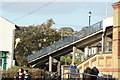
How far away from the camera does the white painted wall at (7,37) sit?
35.8 metres

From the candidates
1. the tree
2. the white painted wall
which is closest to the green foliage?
the tree

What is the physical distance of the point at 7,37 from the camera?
36000 millimetres

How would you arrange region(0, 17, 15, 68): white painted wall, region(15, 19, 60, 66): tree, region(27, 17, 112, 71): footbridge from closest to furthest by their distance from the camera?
region(0, 17, 15, 68): white painted wall, region(27, 17, 112, 71): footbridge, region(15, 19, 60, 66): tree

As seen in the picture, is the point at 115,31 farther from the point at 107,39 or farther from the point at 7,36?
the point at 7,36

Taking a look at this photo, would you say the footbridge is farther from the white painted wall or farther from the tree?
the tree

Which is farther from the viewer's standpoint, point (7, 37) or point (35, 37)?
point (35, 37)

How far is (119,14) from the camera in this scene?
26.8 m

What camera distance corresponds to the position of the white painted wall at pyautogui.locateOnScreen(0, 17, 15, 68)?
117 feet

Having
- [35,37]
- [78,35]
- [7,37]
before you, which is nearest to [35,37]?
[35,37]

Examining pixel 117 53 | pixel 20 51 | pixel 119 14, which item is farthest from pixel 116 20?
pixel 20 51

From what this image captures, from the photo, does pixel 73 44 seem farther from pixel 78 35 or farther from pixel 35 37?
pixel 35 37

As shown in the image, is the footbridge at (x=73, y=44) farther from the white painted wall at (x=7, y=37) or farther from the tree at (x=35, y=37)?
the tree at (x=35, y=37)

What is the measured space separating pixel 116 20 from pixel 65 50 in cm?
1780

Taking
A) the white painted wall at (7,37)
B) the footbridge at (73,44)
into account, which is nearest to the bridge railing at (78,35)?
the footbridge at (73,44)
